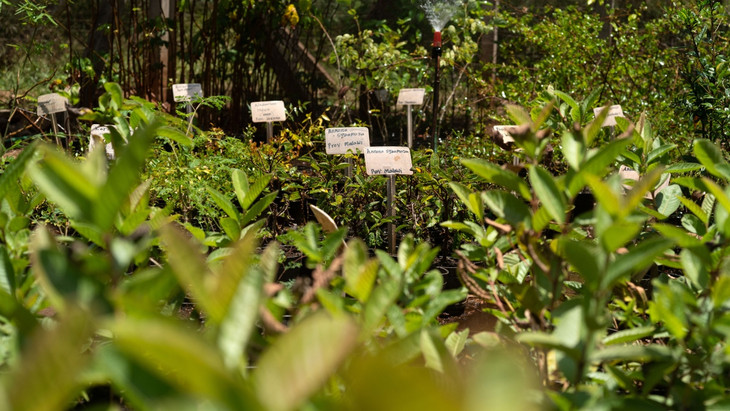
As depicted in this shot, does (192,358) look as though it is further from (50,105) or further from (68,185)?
(50,105)

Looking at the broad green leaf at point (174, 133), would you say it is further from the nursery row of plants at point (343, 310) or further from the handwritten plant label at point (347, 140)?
the handwritten plant label at point (347, 140)

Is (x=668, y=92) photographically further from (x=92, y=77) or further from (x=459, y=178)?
(x=92, y=77)

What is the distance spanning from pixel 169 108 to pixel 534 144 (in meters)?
4.05

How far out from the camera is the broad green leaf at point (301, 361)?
0.38m

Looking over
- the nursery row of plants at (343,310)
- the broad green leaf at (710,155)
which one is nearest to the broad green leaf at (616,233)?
the nursery row of plants at (343,310)

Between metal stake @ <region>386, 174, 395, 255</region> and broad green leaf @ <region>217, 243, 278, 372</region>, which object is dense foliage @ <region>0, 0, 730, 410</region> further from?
metal stake @ <region>386, 174, 395, 255</region>

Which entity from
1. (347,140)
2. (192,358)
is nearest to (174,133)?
(192,358)

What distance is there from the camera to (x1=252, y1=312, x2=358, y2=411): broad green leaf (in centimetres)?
38

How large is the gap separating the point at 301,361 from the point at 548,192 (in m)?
0.49

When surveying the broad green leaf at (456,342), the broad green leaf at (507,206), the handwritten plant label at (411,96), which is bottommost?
the handwritten plant label at (411,96)

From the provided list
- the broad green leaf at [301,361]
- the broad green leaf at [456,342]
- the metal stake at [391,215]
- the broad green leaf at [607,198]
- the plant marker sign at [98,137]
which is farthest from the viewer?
the metal stake at [391,215]

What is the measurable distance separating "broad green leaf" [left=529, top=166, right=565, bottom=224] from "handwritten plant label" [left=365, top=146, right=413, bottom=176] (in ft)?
4.93

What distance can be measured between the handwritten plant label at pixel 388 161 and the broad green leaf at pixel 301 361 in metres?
1.91

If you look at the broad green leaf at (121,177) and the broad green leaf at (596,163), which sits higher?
the broad green leaf at (121,177)
